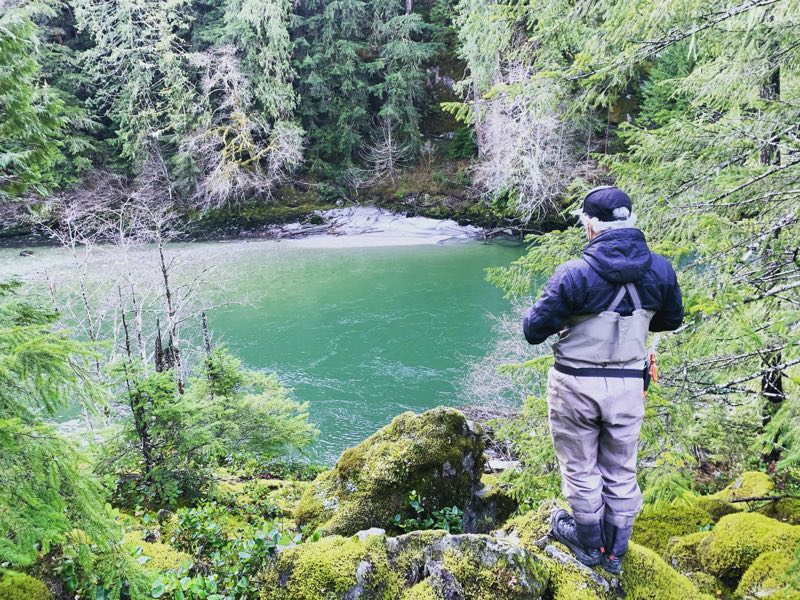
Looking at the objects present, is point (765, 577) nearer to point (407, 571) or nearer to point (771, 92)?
point (407, 571)

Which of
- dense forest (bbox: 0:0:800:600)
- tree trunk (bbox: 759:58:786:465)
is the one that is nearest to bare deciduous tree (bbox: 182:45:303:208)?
dense forest (bbox: 0:0:800:600)

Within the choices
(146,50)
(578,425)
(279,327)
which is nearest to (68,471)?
(578,425)

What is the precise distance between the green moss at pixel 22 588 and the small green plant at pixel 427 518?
79.9 inches

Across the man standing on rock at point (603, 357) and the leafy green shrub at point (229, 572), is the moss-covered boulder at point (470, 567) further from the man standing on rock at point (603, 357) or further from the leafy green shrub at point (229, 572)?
the leafy green shrub at point (229, 572)

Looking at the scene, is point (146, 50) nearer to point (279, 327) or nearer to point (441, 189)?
point (441, 189)

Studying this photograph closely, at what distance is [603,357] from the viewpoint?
79.3 inches

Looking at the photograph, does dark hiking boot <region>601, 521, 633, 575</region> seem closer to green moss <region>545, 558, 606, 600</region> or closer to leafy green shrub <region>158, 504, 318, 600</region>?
green moss <region>545, 558, 606, 600</region>

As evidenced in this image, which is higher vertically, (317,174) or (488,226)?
(317,174)

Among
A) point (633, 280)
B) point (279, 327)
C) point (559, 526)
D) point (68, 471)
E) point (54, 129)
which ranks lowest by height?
point (279, 327)

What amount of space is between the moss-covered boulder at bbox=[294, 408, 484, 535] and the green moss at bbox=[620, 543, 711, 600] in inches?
68.2

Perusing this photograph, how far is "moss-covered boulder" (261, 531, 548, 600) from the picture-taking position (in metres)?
1.94

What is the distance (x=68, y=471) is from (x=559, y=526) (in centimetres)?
218

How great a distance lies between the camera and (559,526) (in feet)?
7.39

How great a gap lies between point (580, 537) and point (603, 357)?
0.79 metres
